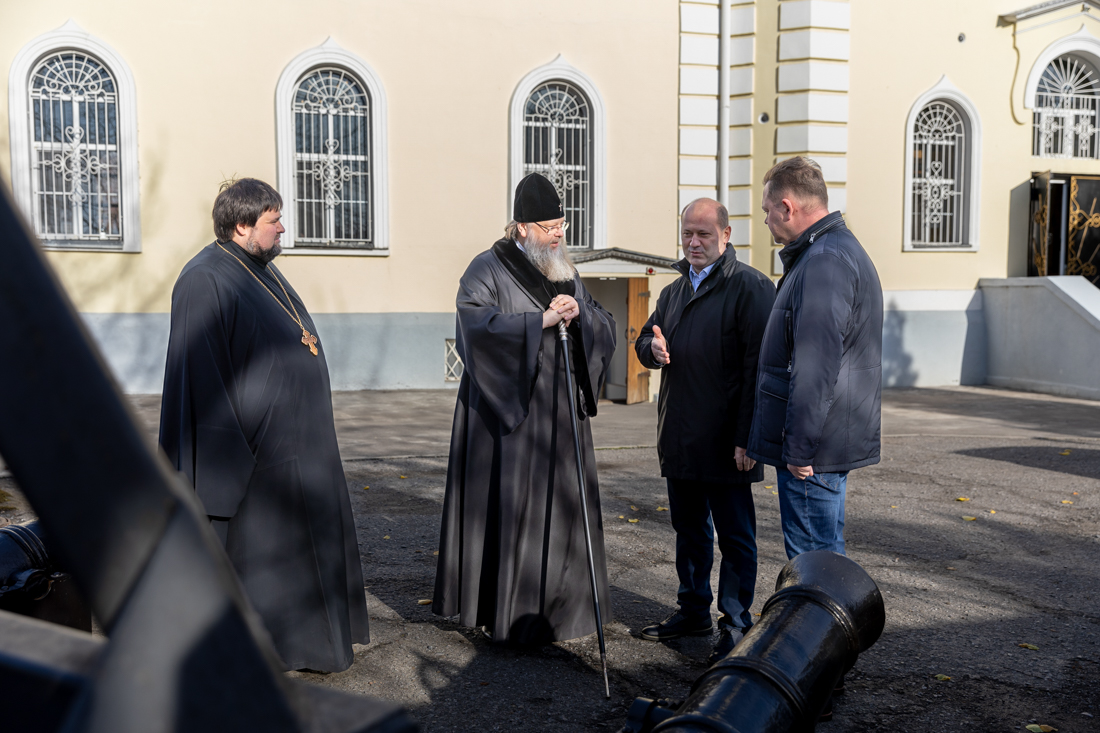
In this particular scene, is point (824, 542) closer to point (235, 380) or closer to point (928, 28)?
point (235, 380)

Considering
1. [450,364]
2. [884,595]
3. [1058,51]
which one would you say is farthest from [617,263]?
[884,595]

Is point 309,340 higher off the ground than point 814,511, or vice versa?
point 309,340

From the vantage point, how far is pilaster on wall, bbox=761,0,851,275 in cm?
1328

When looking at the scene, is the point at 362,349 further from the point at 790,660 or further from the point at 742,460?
the point at 790,660

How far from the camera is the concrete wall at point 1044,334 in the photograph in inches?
510

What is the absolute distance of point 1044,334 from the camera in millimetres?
13609

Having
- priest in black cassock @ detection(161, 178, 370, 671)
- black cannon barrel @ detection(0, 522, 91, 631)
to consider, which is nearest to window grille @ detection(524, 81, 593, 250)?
priest in black cassock @ detection(161, 178, 370, 671)

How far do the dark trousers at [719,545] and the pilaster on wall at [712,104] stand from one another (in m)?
9.93

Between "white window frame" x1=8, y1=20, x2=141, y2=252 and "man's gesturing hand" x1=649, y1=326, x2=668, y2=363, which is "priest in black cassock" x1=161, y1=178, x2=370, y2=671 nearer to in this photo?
"man's gesturing hand" x1=649, y1=326, x2=668, y2=363

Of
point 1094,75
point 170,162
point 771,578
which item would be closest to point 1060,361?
point 1094,75

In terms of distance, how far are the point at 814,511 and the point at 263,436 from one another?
81.0 inches

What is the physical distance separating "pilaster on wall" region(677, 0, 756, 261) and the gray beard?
9.75 meters

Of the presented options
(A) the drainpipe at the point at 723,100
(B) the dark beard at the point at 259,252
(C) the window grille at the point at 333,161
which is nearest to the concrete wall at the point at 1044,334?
(A) the drainpipe at the point at 723,100

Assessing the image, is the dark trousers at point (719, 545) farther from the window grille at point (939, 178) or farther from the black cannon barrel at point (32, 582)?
the window grille at point (939, 178)
